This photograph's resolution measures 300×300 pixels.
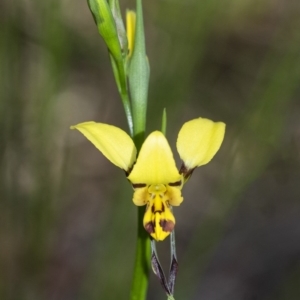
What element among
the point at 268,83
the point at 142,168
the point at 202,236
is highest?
the point at 268,83

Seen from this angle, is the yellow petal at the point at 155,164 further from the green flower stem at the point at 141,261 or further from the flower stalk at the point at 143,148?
the green flower stem at the point at 141,261

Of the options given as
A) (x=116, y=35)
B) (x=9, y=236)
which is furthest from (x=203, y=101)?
(x=116, y=35)

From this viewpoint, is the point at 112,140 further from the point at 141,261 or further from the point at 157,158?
the point at 141,261

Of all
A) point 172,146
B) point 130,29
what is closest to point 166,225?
point 130,29

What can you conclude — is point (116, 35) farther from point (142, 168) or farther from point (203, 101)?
point (203, 101)

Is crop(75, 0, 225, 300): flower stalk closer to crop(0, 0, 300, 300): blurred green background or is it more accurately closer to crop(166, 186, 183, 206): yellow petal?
crop(166, 186, 183, 206): yellow petal

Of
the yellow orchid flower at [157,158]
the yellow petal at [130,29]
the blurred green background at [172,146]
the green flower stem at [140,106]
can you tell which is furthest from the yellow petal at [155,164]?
the blurred green background at [172,146]
